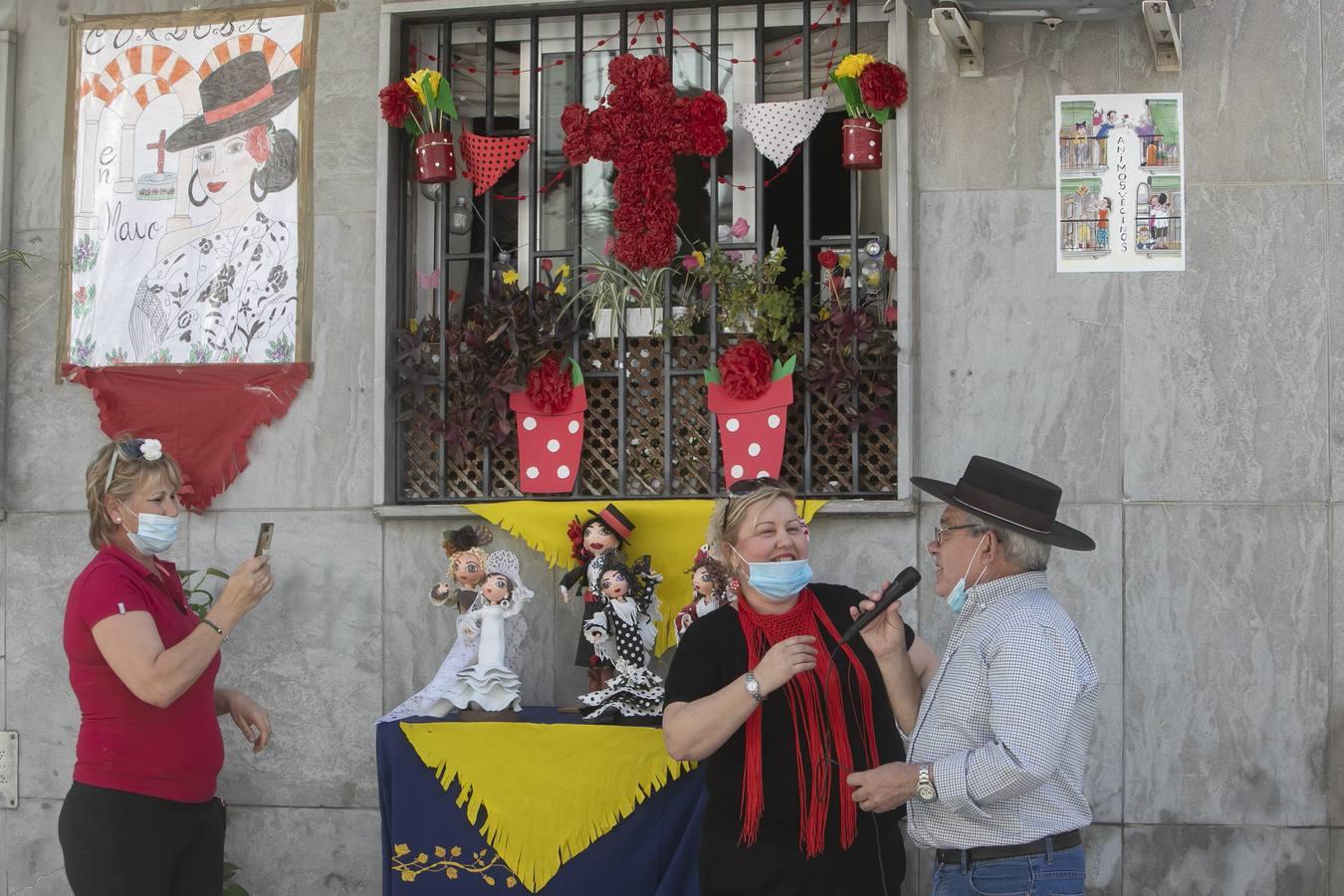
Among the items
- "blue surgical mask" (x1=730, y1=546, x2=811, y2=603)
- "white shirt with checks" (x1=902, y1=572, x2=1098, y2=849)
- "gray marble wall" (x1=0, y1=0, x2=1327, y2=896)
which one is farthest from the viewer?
"gray marble wall" (x1=0, y1=0, x2=1327, y2=896)

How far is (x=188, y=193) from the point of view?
5.77 m

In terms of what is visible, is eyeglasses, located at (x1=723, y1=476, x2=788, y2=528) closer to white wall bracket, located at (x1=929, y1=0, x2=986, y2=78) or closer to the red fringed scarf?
the red fringed scarf

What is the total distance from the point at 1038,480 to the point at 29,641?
14.0 ft

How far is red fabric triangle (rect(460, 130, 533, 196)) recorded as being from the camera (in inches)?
221

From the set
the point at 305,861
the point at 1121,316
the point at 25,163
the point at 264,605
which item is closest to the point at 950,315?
the point at 1121,316

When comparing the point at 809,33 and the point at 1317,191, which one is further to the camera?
the point at 809,33

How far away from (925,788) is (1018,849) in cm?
24

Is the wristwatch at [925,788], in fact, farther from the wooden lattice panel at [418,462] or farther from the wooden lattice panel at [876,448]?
the wooden lattice panel at [418,462]

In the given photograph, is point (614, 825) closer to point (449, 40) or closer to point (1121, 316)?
point (1121, 316)

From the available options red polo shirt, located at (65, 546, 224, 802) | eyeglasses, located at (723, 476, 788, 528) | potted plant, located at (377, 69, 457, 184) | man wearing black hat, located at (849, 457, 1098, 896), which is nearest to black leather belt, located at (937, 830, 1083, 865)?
man wearing black hat, located at (849, 457, 1098, 896)

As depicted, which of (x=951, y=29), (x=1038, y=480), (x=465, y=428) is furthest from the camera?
(x=465, y=428)

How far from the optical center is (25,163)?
5.89 meters

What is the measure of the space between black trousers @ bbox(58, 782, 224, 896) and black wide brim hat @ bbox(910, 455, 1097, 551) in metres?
2.28

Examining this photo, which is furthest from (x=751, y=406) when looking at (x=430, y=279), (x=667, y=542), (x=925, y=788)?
(x=925, y=788)
